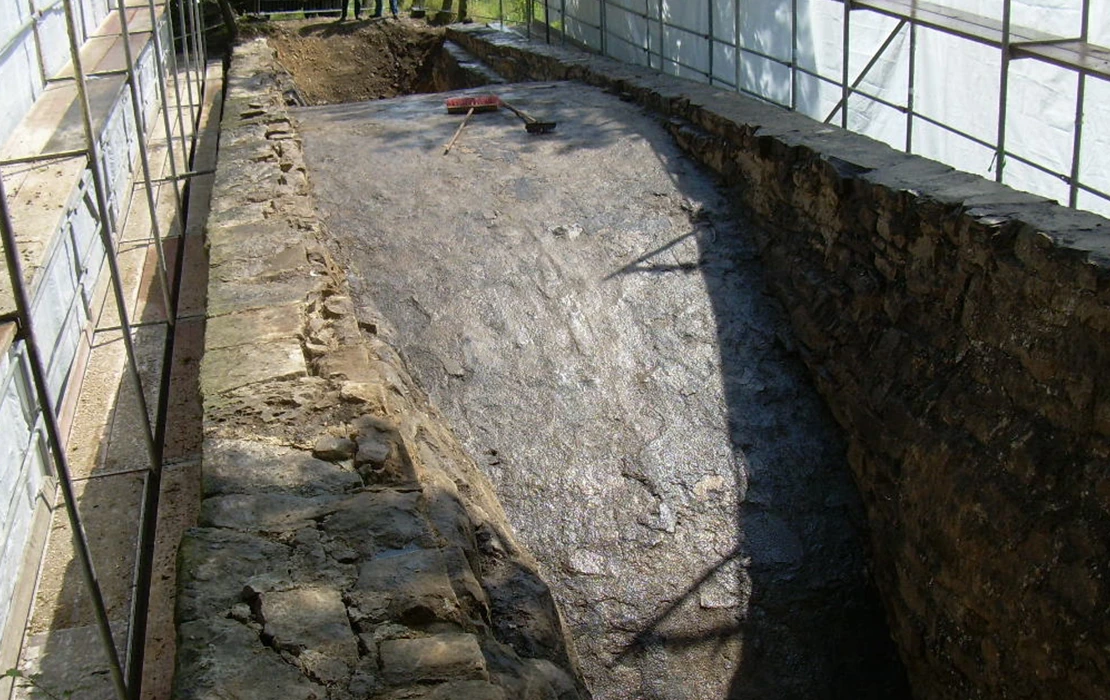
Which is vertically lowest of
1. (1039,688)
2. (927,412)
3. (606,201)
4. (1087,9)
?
(1039,688)

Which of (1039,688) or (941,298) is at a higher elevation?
(941,298)

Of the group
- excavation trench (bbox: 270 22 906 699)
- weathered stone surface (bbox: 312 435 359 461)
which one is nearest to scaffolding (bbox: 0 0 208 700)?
weathered stone surface (bbox: 312 435 359 461)

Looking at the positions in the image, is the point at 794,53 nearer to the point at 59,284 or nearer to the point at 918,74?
the point at 918,74

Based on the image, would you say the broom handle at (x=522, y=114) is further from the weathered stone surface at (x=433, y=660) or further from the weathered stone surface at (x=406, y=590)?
the weathered stone surface at (x=433, y=660)

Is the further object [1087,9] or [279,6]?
[279,6]

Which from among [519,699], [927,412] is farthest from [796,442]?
[519,699]

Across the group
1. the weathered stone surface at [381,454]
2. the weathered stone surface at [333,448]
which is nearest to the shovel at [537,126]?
the weathered stone surface at [381,454]

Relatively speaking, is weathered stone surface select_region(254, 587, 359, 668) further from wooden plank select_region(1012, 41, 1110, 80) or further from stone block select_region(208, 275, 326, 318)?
wooden plank select_region(1012, 41, 1110, 80)

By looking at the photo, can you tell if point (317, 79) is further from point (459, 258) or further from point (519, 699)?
point (519, 699)

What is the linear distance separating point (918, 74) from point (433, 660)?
5.27 meters

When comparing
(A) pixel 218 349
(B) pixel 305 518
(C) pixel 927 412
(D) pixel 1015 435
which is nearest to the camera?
(B) pixel 305 518

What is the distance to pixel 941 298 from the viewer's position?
4.63 metres

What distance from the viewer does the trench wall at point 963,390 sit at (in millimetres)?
3730

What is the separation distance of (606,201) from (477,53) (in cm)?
859
